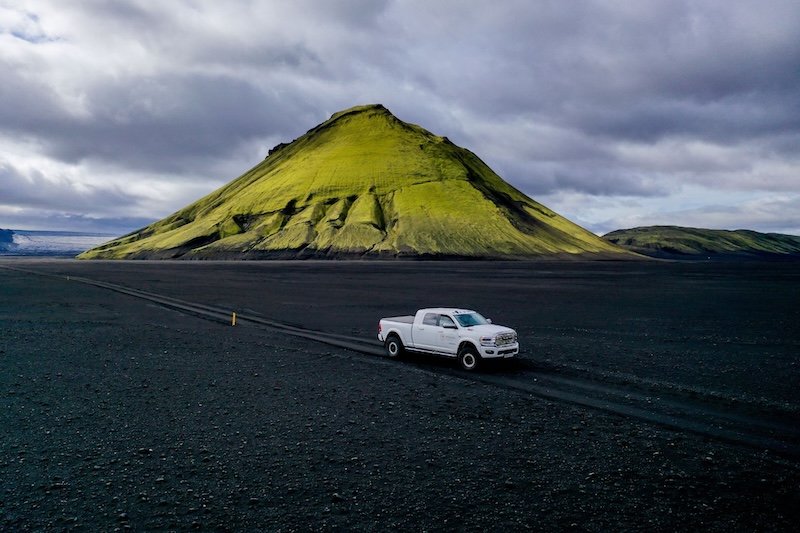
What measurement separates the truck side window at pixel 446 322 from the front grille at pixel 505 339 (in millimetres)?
1772

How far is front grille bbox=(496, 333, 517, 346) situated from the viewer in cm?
1847

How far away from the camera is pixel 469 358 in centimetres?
1908

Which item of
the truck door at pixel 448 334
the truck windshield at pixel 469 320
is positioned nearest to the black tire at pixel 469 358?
the truck door at pixel 448 334

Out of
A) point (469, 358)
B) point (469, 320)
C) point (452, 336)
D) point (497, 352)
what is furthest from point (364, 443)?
point (469, 320)

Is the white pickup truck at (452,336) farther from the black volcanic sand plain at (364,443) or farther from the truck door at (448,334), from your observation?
the black volcanic sand plain at (364,443)

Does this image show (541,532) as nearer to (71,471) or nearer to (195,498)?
(195,498)

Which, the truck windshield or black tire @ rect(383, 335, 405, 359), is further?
black tire @ rect(383, 335, 405, 359)

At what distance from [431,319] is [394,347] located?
2.19 metres

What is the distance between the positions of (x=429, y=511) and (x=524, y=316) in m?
27.7

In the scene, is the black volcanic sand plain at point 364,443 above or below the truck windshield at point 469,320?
below

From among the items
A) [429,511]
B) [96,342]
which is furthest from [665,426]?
[96,342]

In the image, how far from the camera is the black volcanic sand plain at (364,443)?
8453mm

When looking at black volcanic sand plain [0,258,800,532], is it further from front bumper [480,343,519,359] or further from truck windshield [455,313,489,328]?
truck windshield [455,313,489,328]

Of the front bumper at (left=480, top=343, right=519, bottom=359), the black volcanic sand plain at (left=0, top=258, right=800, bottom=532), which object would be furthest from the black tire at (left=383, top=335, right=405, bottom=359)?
the front bumper at (left=480, top=343, right=519, bottom=359)
